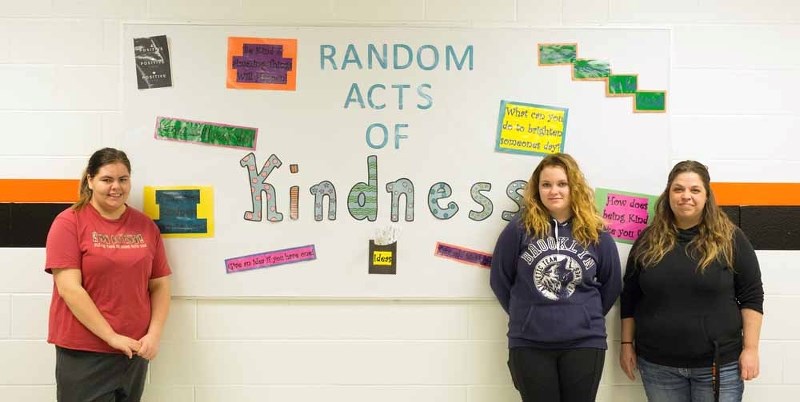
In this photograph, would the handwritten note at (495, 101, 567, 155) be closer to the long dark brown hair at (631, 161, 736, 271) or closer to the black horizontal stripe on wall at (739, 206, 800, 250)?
the long dark brown hair at (631, 161, 736, 271)

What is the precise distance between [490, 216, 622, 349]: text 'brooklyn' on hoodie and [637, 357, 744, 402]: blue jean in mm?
246

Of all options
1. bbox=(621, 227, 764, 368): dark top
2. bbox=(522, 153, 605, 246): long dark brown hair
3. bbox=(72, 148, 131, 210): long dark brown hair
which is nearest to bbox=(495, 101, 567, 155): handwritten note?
bbox=(522, 153, 605, 246): long dark brown hair

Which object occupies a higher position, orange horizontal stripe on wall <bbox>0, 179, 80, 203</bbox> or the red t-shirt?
orange horizontal stripe on wall <bbox>0, 179, 80, 203</bbox>

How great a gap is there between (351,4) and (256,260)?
1129mm

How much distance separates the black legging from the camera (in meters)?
2.11

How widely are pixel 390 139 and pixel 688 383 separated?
1483 millimetres

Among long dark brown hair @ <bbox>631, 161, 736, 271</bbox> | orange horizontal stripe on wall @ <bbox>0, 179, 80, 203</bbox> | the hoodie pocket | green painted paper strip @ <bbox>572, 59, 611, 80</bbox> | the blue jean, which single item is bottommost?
the blue jean

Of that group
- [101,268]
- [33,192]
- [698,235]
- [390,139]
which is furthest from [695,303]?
[33,192]

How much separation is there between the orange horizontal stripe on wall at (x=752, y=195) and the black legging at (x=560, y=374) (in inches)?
34.4

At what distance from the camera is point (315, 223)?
2.34 meters

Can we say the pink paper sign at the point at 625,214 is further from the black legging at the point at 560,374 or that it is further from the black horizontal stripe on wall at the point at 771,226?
the black legging at the point at 560,374

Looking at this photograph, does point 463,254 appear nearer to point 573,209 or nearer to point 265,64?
point 573,209

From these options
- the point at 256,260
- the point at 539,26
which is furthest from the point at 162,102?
the point at 539,26

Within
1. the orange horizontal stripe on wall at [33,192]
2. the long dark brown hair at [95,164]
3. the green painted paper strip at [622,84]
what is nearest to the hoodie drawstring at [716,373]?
the green painted paper strip at [622,84]
